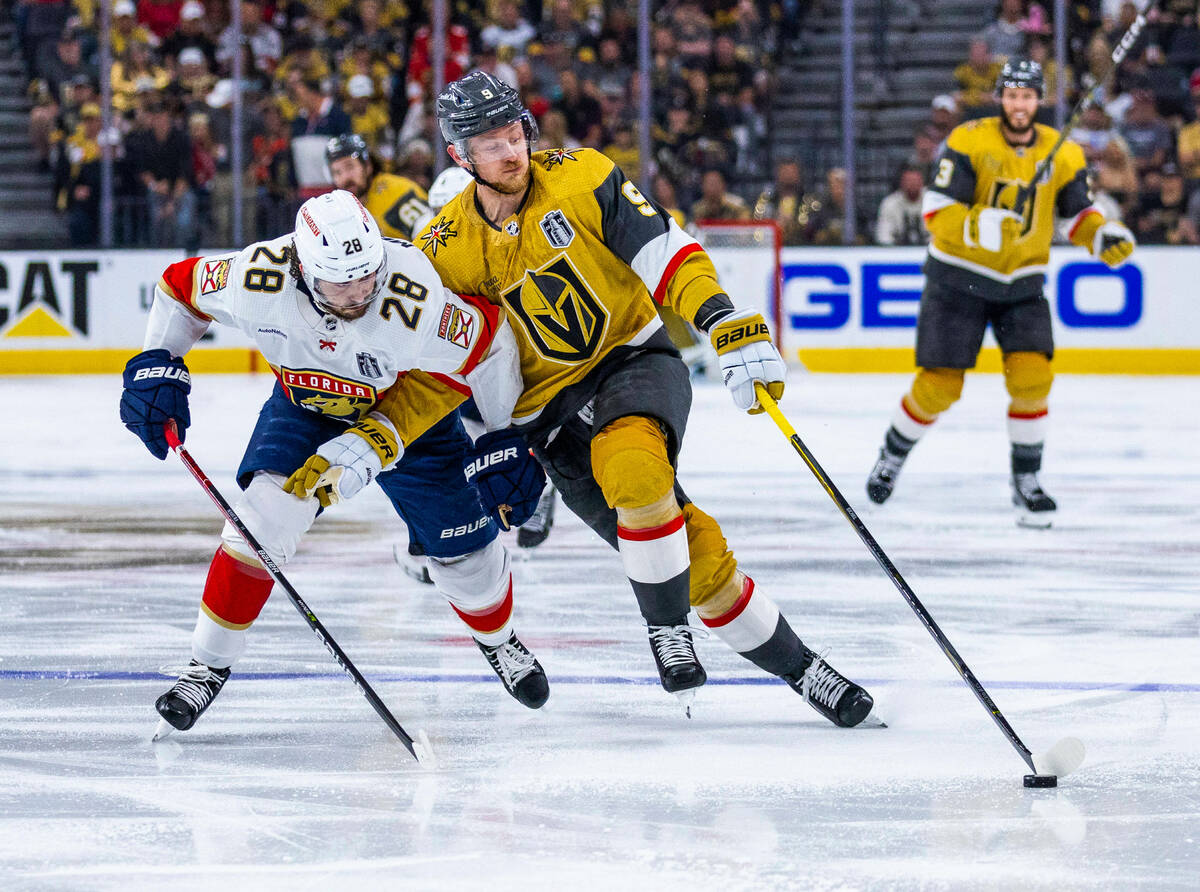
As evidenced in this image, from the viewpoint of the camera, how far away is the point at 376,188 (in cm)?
623

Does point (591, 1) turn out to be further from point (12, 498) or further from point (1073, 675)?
point (1073, 675)

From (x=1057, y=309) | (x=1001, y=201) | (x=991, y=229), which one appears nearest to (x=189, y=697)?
(x=991, y=229)

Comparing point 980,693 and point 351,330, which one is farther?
point 351,330

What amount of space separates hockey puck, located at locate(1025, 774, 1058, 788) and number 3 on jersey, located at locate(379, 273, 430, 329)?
124 cm

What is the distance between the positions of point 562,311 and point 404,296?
329 millimetres

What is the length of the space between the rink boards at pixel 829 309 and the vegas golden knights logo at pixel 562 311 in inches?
288

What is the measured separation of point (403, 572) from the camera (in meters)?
4.96

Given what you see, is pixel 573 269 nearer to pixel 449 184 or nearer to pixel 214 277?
pixel 214 277

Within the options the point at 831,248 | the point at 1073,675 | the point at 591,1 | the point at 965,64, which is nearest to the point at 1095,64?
the point at 965,64

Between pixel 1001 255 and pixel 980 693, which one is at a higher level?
pixel 1001 255

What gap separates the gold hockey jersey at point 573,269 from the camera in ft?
11.1

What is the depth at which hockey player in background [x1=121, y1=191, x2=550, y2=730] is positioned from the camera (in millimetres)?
3131

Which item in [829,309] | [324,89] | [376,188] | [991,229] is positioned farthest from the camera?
[324,89]

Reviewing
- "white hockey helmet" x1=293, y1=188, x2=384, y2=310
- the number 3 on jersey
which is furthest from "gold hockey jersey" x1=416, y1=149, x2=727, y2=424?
"white hockey helmet" x1=293, y1=188, x2=384, y2=310
